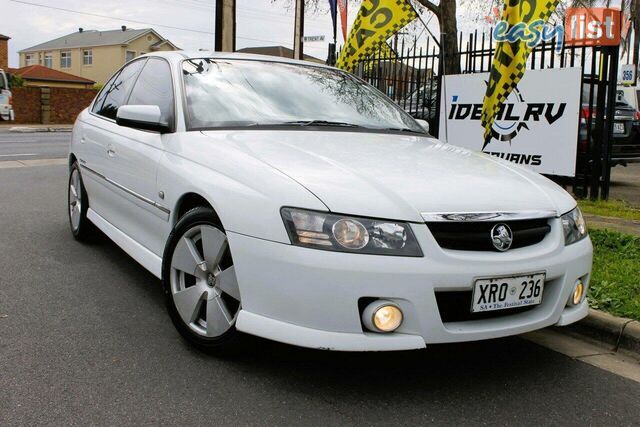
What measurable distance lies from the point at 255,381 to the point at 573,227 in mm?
1718

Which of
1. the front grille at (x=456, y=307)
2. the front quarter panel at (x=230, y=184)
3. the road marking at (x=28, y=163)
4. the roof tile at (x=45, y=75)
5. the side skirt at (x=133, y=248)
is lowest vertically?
the road marking at (x=28, y=163)

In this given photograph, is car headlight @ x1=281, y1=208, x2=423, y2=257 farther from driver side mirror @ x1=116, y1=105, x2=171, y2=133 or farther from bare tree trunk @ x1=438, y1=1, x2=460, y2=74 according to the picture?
bare tree trunk @ x1=438, y1=1, x2=460, y2=74

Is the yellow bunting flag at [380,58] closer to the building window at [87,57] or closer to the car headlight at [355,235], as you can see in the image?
the car headlight at [355,235]

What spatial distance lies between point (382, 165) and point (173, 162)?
3.92 feet

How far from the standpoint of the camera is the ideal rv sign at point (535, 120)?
306 inches

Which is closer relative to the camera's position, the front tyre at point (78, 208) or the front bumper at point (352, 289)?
the front bumper at point (352, 289)

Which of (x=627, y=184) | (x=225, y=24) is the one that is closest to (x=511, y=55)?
(x=627, y=184)

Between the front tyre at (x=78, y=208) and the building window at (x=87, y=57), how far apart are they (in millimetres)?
61369

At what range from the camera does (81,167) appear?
5.38m

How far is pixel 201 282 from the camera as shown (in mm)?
3180

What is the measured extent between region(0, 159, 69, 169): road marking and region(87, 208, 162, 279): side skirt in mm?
7854

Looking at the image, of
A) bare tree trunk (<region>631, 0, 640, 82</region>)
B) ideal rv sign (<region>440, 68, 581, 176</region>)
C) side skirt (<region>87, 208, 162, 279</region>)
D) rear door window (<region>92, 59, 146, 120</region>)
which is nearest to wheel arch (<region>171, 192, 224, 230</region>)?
side skirt (<region>87, 208, 162, 279</region>)

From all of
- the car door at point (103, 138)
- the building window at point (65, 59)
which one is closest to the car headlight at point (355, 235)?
the car door at point (103, 138)

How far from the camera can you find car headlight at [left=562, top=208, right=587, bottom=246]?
3.08m
